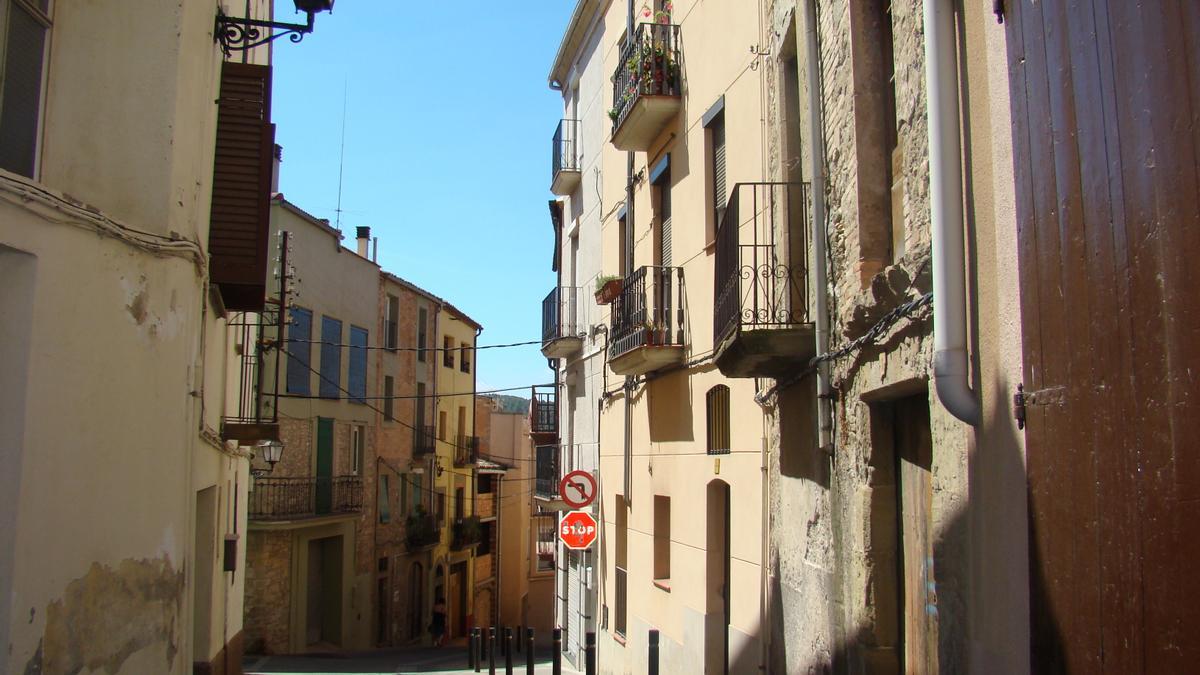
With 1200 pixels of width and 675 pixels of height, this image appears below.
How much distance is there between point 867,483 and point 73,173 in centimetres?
511

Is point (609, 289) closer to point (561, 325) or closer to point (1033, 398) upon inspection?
point (561, 325)

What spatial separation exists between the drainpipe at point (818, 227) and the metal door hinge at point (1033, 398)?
126 inches

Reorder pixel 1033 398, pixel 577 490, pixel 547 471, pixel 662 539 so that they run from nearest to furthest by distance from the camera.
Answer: pixel 1033 398
pixel 662 539
pixel 577 490
pixel 547 471

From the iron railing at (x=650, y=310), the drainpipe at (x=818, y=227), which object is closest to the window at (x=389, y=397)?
the iron railing at (x=650, y=310)

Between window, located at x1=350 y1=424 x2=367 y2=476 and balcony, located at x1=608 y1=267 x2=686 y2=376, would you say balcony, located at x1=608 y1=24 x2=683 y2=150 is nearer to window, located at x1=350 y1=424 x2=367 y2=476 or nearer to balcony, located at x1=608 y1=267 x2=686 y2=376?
balcony, located at x1=608 y1=267 x2=686 y2=376

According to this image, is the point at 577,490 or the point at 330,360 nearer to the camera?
the point at 577,490

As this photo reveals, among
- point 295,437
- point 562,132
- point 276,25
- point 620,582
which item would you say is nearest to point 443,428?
point 295,437

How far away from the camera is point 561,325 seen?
20.7 metres

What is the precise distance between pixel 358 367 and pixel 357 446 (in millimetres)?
2258

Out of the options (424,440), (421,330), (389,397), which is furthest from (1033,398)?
(421,330)

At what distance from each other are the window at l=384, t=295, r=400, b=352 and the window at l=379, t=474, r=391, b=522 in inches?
167

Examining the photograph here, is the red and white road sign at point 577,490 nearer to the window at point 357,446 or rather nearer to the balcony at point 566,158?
the balcony at point 566,158

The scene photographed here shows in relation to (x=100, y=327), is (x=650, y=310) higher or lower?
higher

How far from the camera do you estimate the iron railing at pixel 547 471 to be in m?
22.1
